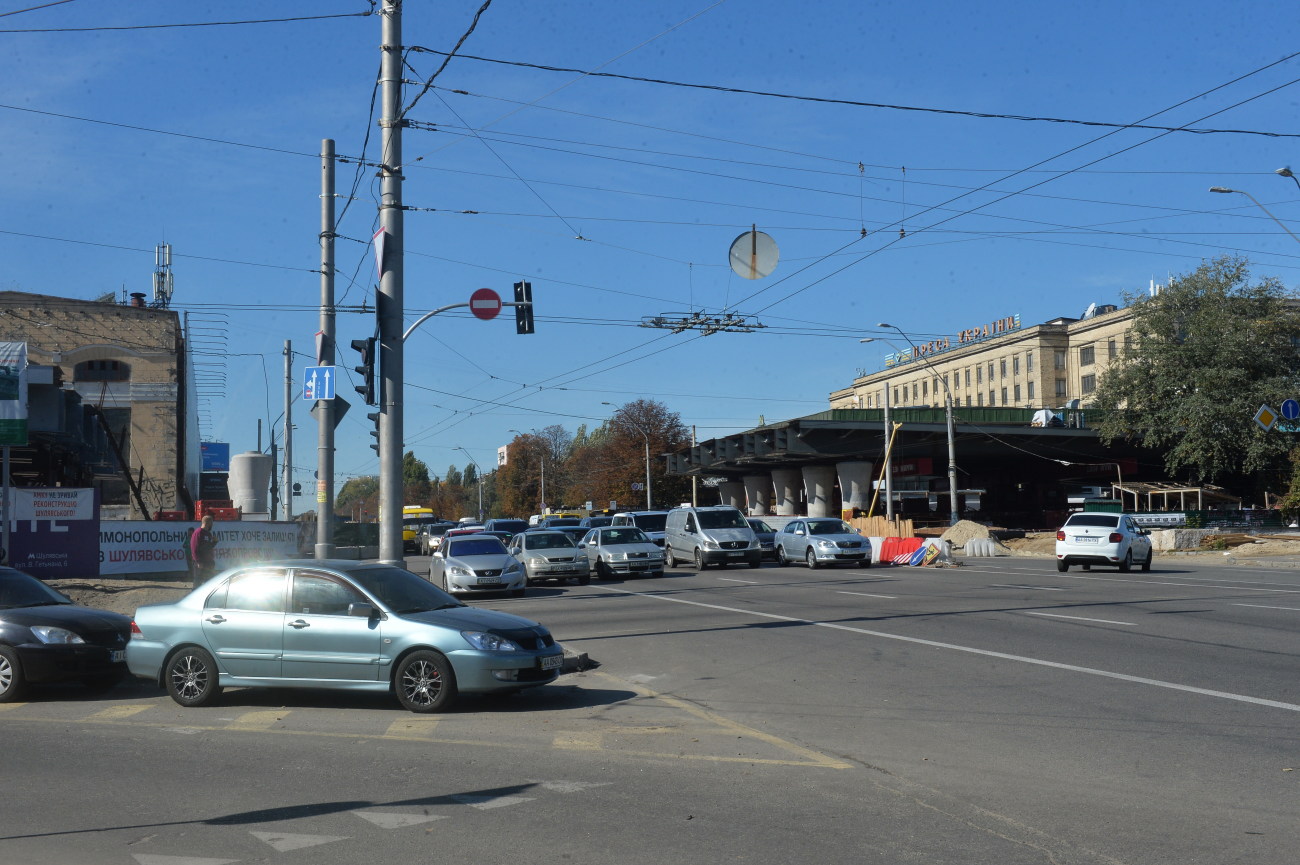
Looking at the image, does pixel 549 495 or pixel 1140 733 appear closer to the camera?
pixel 1140 733

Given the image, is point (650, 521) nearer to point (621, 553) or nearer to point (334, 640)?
point (621, 553)

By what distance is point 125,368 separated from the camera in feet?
182

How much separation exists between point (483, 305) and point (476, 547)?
9911 millimetres

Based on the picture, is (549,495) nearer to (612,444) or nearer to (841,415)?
(612,444)

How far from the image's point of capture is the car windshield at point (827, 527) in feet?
116

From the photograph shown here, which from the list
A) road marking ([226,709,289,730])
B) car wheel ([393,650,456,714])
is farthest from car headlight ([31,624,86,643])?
car wheel ([393,650,456,714])

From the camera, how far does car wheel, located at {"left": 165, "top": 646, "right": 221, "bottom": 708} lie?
11.1 meters

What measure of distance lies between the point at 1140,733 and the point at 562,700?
5172mm

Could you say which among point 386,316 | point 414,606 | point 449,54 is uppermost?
point 449,54

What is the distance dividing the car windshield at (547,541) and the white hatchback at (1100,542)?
12660mm

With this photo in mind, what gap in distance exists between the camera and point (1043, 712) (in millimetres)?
9711

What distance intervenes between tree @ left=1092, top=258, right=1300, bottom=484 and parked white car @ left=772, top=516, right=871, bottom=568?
29.5 meters

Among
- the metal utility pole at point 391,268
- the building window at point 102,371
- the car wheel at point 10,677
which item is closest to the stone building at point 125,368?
the building window at point 102,371

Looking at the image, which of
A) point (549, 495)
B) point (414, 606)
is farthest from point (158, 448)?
point (549, 495)
